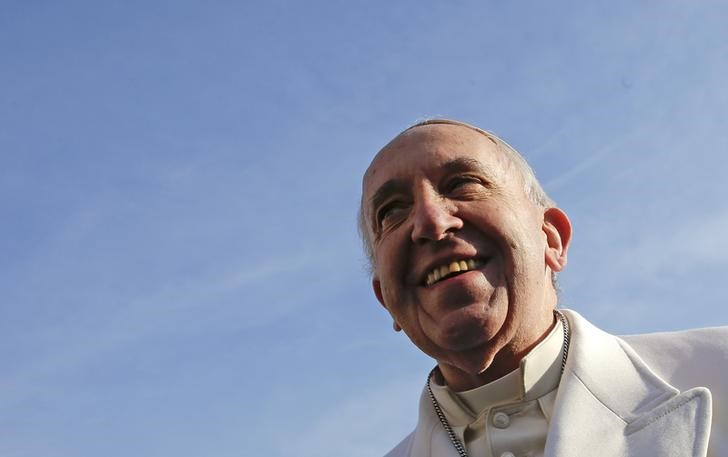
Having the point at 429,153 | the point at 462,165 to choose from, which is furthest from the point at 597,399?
the point at 429,153

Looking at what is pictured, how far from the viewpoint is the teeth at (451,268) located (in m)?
4.29

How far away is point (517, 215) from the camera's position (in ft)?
14.7

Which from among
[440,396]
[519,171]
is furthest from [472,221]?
[440,396]

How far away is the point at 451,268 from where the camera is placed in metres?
4.29

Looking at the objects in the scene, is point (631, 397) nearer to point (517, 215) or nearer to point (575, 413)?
point (575, 413)

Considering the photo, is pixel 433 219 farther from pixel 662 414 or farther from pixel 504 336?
pixel 662 414

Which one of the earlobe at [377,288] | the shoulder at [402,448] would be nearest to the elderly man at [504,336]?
the shoulder at [402,448]

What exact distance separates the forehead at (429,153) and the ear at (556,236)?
→ 41 centimetres

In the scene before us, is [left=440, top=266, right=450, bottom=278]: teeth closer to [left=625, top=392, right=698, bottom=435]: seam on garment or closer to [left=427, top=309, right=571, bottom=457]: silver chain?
[left=427, top=309, right=571, bottom=457]: silver chain

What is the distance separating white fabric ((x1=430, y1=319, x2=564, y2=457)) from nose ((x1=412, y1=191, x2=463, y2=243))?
29.5 inches

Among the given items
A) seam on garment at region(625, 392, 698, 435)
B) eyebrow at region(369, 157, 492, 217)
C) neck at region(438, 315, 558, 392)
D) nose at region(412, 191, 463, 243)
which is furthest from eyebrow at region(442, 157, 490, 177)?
seam on garment at region(625, 392, 698, 435)

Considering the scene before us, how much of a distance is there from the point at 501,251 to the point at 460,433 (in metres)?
1.00

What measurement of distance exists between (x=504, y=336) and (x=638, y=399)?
Result: 680 millimetres

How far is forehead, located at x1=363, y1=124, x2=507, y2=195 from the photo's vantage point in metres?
4.55
